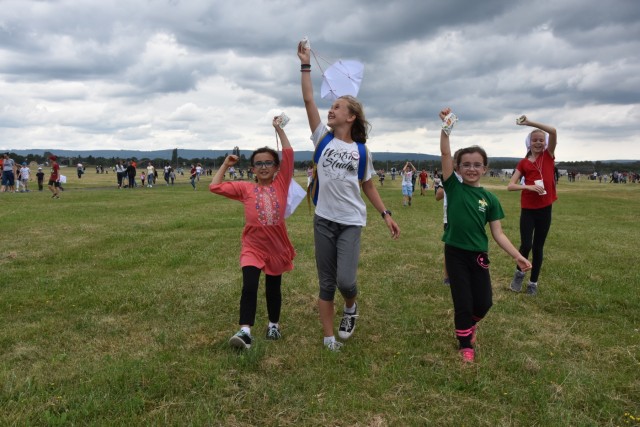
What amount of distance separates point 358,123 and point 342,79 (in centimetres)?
57

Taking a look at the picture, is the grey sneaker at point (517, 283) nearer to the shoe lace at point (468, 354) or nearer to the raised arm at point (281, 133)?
the shoe lace at point (468, 354)

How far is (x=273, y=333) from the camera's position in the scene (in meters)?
4.61

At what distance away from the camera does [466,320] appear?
4.23m

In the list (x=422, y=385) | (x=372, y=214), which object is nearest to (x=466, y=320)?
(x=422, y=385)

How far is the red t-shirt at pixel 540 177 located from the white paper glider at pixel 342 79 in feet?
9.89

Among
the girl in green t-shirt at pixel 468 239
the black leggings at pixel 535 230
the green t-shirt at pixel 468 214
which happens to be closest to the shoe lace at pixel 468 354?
the girl in green t-shirt at pixel 468 239

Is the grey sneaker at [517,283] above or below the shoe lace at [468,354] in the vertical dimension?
above

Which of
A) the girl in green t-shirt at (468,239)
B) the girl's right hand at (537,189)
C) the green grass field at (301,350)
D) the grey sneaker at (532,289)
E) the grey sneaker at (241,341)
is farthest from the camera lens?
the grey sneaker at (532,289)

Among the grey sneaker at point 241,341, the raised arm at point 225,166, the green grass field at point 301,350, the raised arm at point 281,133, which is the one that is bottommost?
the green grass field at point 301,350

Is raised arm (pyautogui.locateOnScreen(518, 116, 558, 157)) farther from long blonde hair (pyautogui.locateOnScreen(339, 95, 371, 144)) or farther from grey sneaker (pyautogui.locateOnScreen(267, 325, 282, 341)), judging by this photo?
grey sneaker (pyautogui.locateOnScreen(267, 325, 282, 341))

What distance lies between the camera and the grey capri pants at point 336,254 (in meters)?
4.20

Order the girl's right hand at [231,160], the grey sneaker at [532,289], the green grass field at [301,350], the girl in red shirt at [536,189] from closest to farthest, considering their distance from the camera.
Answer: the green grass field at [301,350] → the girl's right hand at [231,160] → the girl in red shirt at [536,189] → the grey sneaker at [532,289]

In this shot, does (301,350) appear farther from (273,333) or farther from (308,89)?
(308,89)

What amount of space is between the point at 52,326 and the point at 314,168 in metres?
3.19
